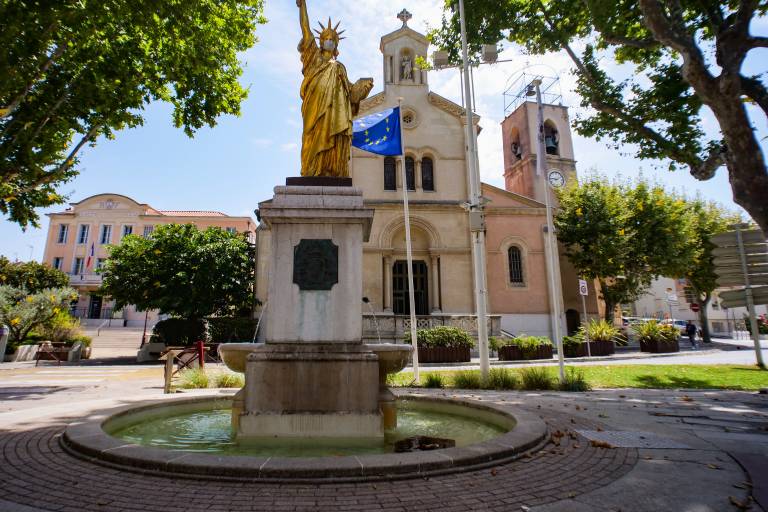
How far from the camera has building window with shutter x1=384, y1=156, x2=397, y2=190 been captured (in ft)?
95.6

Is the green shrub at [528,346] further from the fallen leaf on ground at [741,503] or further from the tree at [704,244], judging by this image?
the tree at [704,244]

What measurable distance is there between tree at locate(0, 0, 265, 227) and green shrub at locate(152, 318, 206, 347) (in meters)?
9.76

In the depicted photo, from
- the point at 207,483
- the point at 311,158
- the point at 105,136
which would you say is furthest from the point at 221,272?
the point at 207,483

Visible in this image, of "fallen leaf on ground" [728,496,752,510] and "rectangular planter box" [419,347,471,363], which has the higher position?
"rectangular planter box" [419,347,471,363]

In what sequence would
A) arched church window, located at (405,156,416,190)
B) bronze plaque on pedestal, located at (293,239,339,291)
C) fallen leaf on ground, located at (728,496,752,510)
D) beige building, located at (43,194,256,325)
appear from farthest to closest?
1. beige building, located at (43,194,256,325)
2. arched church window, located at (405,156,416,190)
3. bronze plaque on pedestal, located at (293,239,339,291)
4. fallen leaf on ground, located at (728,496,752,510)

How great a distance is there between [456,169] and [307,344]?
25390 mm

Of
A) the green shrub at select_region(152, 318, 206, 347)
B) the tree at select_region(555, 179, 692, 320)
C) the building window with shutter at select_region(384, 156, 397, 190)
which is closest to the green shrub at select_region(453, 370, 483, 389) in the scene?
the green shrub at select_region(152, 318, 206, 347)

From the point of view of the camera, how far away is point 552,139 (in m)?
37.8

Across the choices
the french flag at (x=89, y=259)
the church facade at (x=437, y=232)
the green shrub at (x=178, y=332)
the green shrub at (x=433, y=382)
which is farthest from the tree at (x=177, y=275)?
the french flag at (x=89, y=259)

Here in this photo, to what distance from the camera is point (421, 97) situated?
101ft

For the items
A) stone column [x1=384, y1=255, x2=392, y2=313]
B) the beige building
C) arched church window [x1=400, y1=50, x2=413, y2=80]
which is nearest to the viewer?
stone column [x1=384, y1=255, x2=392, y2=313]

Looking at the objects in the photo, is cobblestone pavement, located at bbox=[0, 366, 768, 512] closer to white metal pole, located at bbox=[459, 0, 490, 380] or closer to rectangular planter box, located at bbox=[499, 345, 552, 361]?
white metal pole, located at bbox=[459, 0, 490, 380]

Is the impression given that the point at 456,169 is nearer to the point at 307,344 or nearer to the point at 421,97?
the point at 421,97

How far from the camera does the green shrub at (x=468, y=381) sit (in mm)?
11258
